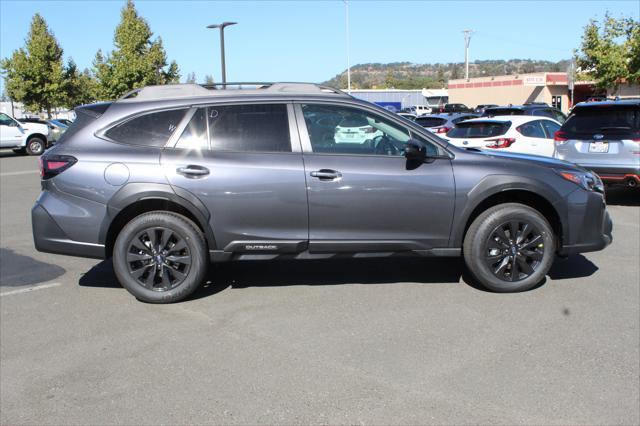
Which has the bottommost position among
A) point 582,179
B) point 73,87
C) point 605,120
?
point 582,179

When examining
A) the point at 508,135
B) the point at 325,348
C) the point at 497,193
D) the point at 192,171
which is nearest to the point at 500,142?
the point at 508,135

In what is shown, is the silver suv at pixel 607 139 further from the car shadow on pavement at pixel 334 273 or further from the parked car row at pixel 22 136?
the parked car row at pixel 22 136

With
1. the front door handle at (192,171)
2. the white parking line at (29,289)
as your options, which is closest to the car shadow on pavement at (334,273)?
the white parking line at (29,289)

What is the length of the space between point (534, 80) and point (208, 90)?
191 feet

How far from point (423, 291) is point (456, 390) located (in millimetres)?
1926

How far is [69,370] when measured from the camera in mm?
3961

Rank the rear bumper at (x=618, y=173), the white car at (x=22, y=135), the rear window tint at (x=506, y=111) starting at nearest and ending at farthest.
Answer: the rear bumper at (x=618, y=173) < the rear window tint at (x=506, y=111) < the white car at (x=22, y=135)

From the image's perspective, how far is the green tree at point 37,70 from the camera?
41750mm

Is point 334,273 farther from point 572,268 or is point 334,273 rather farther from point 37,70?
point 37,70

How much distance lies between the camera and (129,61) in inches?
1625

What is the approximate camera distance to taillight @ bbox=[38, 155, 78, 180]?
5102 mm

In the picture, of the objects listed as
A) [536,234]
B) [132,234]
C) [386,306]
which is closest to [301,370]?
[386,306]

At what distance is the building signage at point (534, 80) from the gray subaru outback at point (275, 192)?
5717cm

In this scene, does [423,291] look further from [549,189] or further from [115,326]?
[115,326]
